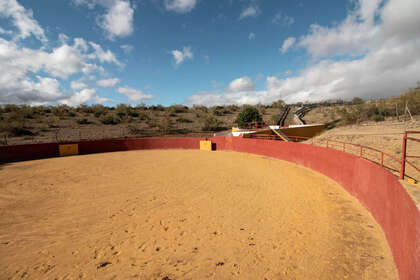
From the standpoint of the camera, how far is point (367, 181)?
7.12 metres

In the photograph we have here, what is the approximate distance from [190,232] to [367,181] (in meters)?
7.07

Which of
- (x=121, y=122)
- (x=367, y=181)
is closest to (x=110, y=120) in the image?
(x=121, y=122)

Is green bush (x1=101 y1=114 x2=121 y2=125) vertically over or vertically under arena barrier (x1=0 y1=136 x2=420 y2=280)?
over

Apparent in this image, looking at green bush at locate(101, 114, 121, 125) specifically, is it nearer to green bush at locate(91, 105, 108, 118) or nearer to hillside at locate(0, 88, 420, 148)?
hillside at locate(0, 88, 420, 148)

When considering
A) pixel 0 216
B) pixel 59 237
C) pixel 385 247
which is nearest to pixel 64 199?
pixel 0 216

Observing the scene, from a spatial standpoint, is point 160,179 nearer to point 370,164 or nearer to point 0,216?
point 0,216

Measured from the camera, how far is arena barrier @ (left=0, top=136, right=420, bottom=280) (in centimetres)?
361

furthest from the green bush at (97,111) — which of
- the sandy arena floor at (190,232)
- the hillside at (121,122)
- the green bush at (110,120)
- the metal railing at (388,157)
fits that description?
the metal railing at (388,157)

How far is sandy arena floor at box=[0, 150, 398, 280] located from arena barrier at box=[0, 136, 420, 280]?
1.50 ft

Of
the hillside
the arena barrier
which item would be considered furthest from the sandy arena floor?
the hillside

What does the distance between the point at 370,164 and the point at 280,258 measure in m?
5.42

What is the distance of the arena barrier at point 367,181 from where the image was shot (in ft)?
11.8

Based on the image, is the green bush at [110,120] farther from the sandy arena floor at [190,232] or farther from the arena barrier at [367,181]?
the sandy arena floor at [190,232]

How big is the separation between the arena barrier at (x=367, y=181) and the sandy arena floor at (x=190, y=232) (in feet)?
1.50
